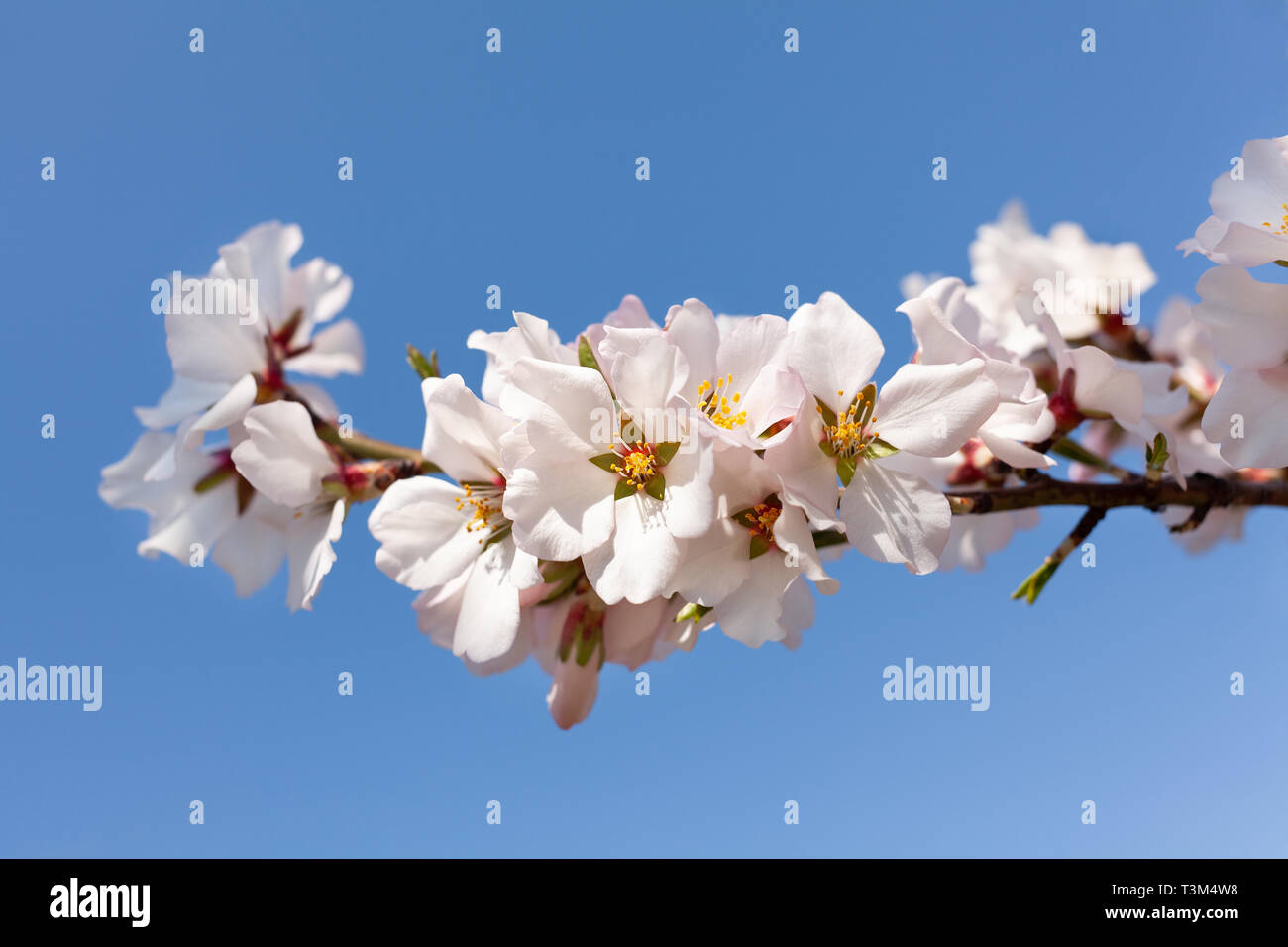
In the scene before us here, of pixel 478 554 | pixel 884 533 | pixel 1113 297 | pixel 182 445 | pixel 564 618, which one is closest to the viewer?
pixel 884 533

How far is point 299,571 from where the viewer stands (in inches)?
67.0

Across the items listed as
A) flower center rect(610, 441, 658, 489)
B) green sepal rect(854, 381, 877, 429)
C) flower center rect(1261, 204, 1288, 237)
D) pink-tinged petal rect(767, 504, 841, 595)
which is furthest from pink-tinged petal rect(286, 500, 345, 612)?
flower center rect(1261, 204, 1288, 237)

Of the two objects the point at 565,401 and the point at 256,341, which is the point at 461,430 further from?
the point at 256,341

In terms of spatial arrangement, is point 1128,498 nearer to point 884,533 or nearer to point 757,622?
point 884,533

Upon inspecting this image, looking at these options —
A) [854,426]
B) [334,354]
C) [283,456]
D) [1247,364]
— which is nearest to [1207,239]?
[1247,364]

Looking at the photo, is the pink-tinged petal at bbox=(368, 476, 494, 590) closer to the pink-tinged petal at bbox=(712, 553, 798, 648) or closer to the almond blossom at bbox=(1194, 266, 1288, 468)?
the pink-tinged petal at bbox=(712, 553, 798, 648)

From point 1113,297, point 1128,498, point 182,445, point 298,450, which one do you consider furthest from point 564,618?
point 1113,297

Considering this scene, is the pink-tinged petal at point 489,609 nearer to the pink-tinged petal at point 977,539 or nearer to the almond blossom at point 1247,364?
the almond blossom at point 1247,364

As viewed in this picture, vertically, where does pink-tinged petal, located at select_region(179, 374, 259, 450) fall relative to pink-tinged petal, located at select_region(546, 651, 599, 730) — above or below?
above

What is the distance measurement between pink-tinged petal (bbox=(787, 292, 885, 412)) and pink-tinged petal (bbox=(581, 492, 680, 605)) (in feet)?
0.95

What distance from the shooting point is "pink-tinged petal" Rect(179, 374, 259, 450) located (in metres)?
1.71

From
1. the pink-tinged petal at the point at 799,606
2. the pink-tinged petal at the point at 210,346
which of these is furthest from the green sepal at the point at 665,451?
the pink-tinged petal at the point at 210,346

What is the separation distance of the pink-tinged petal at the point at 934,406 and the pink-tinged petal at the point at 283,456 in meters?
1.05

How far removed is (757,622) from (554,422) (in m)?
0.41
